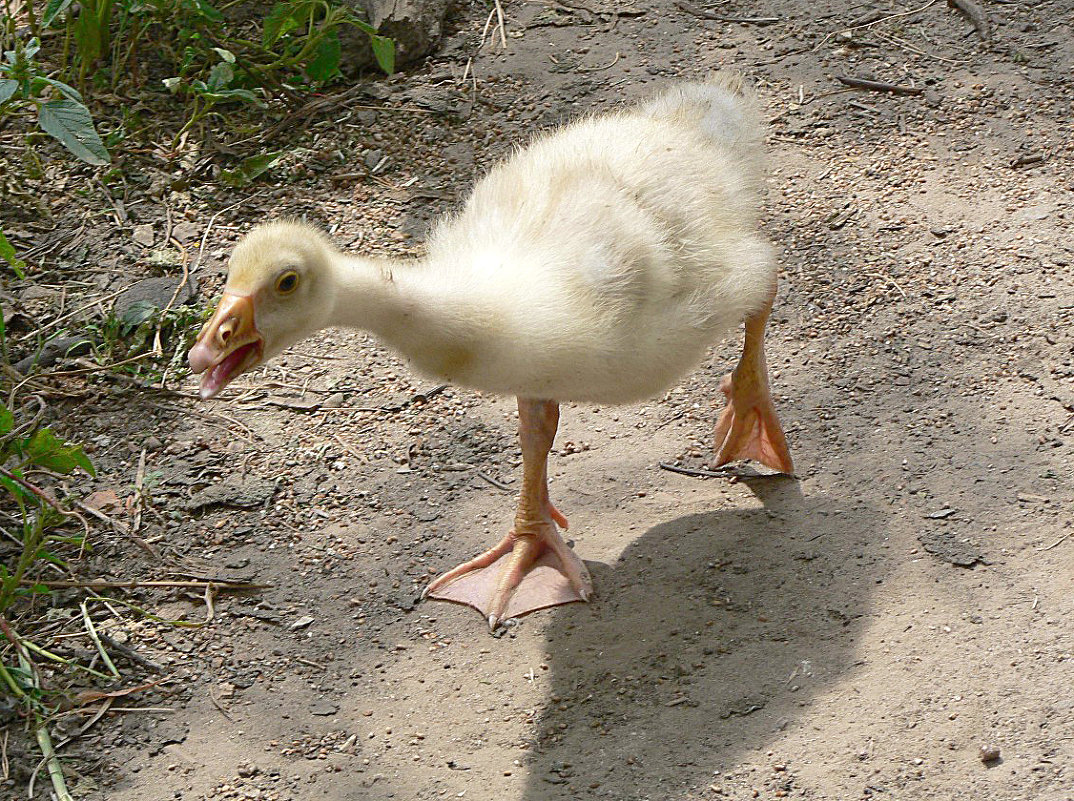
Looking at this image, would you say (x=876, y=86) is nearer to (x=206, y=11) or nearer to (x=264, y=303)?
(x=206, y=11)

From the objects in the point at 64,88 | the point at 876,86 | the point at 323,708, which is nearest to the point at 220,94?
the point at 64,88

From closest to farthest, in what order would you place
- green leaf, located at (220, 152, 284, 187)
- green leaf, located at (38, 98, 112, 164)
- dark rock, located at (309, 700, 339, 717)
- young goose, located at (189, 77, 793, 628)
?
young goose, located at (189, 77, 793, 628)
dark rock, located at (309, 700, 339, 717)
green leaf, located at (38, 98, 112, 164)
green leaf, located at (220, 152, 284, 187)

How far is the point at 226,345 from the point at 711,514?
5.50 ft

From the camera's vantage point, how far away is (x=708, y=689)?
10.4 feet

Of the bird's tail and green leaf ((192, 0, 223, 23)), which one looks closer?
the bird's tail

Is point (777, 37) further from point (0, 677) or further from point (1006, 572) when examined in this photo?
point (0, 677)

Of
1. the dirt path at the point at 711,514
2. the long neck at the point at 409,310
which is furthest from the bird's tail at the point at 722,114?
the long neck at the point at 409,310

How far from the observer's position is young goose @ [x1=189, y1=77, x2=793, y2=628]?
288 cm

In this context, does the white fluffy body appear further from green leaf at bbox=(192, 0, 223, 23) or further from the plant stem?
green leaf at bbox=(192, 0, 223, 23)

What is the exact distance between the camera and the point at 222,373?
2.77 meters

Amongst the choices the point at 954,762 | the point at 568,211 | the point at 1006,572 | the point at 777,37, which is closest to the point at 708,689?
the point at 954,762

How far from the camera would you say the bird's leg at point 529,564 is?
11.6 ft

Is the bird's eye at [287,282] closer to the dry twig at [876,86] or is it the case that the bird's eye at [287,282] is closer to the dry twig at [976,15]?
the dry twig at [876,86]

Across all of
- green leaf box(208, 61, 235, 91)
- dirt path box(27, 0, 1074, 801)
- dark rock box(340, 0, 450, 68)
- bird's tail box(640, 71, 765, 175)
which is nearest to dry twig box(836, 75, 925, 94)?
dirt path box(27, 0, 1074, 801)
